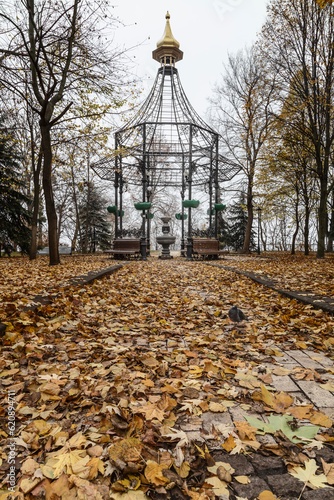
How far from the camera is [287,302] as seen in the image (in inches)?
185

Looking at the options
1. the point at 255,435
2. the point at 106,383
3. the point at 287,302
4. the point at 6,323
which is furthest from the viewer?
the point at 287,302

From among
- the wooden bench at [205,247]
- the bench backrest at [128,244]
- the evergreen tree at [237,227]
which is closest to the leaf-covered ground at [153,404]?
the wooden bench at [205,247]

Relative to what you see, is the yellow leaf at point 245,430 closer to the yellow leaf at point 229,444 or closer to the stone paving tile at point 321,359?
the yellow leaf at point 229,444

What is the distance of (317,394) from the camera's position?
6.68 ft

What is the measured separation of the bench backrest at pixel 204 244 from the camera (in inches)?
605

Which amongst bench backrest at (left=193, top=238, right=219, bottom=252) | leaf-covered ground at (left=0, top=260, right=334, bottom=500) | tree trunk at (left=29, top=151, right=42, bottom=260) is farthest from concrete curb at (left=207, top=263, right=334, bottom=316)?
tree trunk at (left=29, top=151, right=42, bottom=260)

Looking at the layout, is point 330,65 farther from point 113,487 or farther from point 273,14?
point 113,487

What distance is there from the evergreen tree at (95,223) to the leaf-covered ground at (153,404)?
69.0ft

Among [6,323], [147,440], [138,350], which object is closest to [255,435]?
[147,440]

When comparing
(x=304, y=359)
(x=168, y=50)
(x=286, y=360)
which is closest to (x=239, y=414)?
(x=286, y=360)

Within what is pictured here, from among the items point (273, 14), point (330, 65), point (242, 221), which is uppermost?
point (273, 14)

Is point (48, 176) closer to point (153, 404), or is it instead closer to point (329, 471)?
point (153, 404)

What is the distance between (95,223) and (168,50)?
47.6 ft

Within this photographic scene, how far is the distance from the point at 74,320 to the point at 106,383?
181 cm
